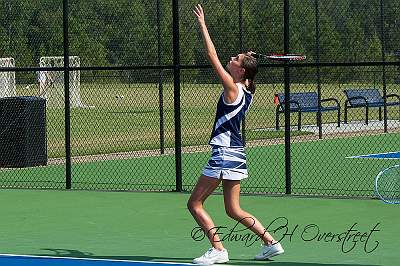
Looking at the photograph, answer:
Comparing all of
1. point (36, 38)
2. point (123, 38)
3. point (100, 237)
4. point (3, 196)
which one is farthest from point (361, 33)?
point (100, 237)


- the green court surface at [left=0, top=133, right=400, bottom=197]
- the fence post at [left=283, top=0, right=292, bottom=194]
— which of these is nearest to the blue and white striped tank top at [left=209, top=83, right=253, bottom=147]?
the fence post at [left=283, top=0, right=292, bottom=194]

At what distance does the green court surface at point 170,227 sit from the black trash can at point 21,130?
2.38 m

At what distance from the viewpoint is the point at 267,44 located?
2109cm

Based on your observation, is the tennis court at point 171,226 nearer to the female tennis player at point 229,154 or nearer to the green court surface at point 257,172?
the green court surface at point 257,172

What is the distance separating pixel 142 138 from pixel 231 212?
1552cm

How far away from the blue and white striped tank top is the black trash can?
8638mm

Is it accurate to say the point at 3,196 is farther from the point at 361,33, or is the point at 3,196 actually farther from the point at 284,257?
the point at 361,33

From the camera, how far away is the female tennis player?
9.89m

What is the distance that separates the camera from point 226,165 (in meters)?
9.95

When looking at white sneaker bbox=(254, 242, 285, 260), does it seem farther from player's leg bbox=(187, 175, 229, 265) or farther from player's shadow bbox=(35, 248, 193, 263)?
player's shadow bbox=(35, 248, 193, 263)

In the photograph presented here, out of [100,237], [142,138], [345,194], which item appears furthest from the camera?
[142,138]

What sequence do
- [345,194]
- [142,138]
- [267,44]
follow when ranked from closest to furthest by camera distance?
[345,194] → [267,44] → [142,138]

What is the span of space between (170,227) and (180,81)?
7179 mm

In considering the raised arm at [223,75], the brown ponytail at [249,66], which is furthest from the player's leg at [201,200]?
the brown ponytail at [249,66]
